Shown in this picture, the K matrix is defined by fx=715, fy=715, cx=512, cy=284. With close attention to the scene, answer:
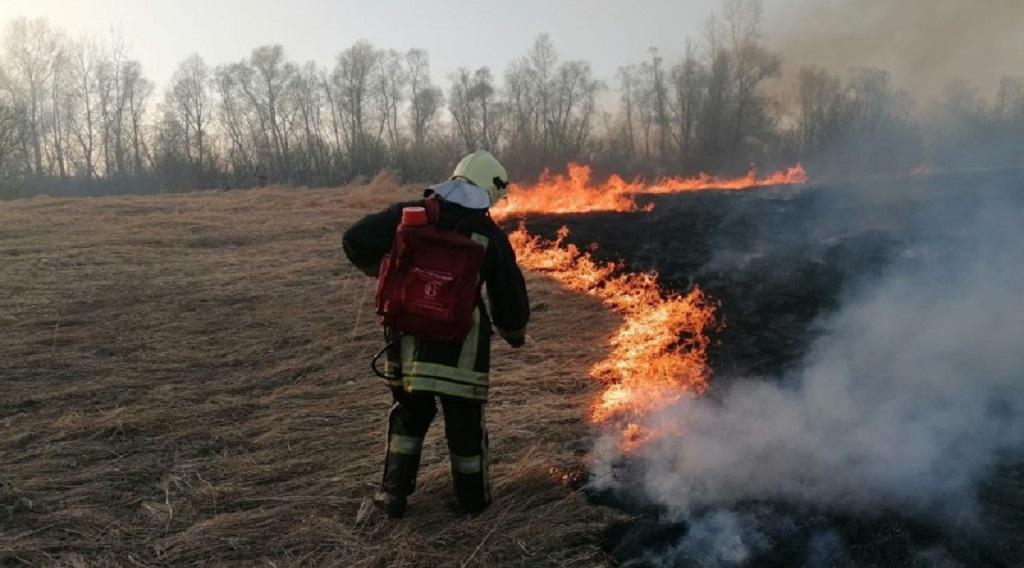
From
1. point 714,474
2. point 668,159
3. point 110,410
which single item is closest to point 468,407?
point 714,474

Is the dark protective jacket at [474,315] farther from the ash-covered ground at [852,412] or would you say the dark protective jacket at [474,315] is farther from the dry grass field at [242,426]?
the ash-covered ground at [852,412]

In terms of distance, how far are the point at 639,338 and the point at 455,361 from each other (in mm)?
3384

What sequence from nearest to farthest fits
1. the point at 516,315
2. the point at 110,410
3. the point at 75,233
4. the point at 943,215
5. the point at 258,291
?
the point at 516,315 < the point at 110,410 < the point at 943,215 < the point at 258,291 < the point at 75,233

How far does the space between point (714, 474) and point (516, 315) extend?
1.27m

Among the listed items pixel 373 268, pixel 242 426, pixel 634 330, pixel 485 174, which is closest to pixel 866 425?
pixel 485 174

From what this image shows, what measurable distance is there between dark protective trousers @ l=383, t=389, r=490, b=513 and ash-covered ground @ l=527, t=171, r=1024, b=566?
2.22ft

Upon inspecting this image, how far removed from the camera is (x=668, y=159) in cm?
3534

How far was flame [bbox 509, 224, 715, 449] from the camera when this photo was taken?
4711 millimetres

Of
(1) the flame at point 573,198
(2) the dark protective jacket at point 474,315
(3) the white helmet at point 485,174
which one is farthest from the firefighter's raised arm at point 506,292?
(1) the flame at point 573,198

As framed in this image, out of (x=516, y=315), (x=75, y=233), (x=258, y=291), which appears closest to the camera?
(x=516, y=315)

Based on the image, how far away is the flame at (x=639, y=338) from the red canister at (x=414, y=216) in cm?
180

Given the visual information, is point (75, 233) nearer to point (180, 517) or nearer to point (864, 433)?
point (180, 517)

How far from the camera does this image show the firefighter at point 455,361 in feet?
10.8

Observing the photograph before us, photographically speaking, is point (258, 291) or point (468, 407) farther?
point (258, 291)
